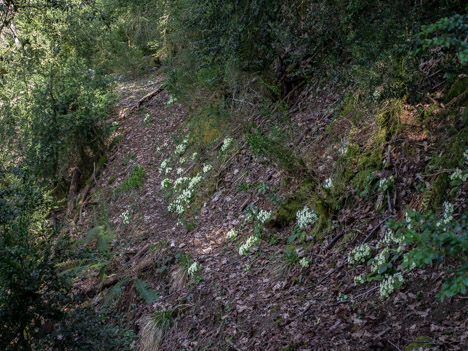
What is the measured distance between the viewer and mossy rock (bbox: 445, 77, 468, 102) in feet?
15.8

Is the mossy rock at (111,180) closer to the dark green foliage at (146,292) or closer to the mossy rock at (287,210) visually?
the dark green foliage at (146,292)

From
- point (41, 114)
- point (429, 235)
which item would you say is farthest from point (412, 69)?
point (41, 114)

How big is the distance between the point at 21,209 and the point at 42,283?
0.95 meters

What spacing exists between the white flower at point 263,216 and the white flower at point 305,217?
69 cm

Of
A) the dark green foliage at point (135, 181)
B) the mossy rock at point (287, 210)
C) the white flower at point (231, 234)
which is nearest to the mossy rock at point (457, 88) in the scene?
the mossy rock at point (287, 210)

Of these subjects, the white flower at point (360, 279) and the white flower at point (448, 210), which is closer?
the white flower at point (448, 210)

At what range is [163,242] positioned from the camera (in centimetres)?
809

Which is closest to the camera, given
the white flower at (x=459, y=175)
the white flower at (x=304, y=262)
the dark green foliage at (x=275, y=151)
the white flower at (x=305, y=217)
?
the white flower at (x=459, y=175)

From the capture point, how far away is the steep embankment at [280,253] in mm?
3846

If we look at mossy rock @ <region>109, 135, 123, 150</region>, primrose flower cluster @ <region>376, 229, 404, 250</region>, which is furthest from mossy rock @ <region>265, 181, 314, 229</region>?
mossy rock @ <region>109, 135, 123, 150</region>

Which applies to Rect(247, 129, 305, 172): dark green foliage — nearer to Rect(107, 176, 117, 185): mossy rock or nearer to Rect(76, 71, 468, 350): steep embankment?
Rect(76, 71, 468, 350): steep embankment

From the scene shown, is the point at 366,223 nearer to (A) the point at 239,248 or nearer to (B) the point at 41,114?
(A) the point at 239,248

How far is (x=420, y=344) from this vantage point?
3.27m

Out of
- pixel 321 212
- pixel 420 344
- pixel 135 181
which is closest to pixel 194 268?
pixel 321 212
